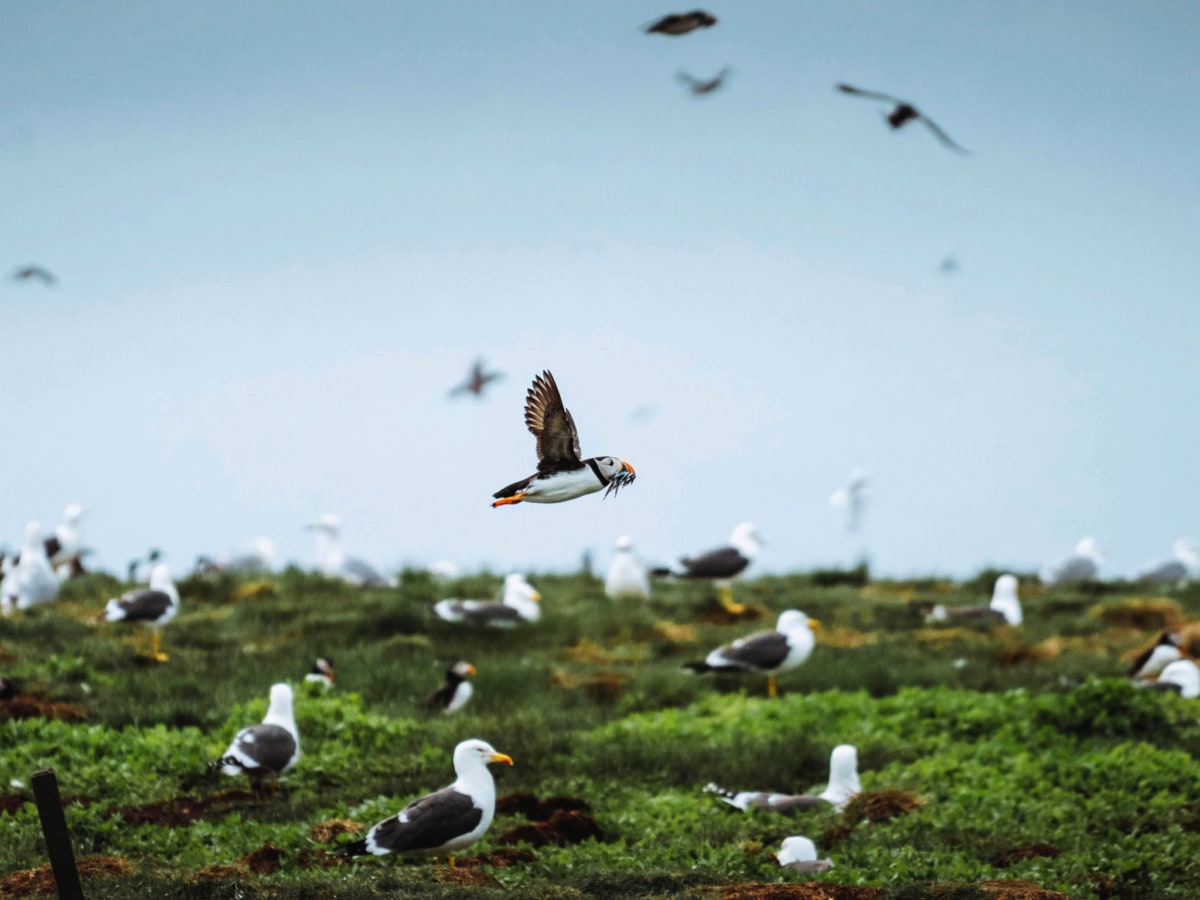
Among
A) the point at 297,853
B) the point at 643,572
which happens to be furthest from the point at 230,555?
the point at 297,853

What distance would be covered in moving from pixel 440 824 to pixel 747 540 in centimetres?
1416

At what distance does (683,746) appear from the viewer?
49.4ft

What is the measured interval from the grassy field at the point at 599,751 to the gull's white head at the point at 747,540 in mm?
1108

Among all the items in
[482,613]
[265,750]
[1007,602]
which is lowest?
[265,750]

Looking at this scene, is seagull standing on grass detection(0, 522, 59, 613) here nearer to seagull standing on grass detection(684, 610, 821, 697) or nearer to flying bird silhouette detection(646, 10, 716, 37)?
seagull standing on grass detection(684, 610, 821, 697)

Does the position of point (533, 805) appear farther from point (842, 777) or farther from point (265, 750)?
point (842, 777)

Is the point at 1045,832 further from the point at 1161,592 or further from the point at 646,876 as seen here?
the point at 1161,592

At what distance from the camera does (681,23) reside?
9.38 meters

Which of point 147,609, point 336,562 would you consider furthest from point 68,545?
point 147,609

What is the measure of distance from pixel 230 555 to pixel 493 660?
11.0 meters

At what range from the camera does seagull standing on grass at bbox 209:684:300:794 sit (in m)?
12.8

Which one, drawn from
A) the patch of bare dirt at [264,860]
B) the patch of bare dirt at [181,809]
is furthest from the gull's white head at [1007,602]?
the patch of bare dirt at [264,860]

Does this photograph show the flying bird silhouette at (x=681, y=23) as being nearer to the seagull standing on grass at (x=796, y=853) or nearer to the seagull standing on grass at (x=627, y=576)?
the seagull standing on grass at (x=796, y=853)

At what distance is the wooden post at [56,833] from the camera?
7.52m
